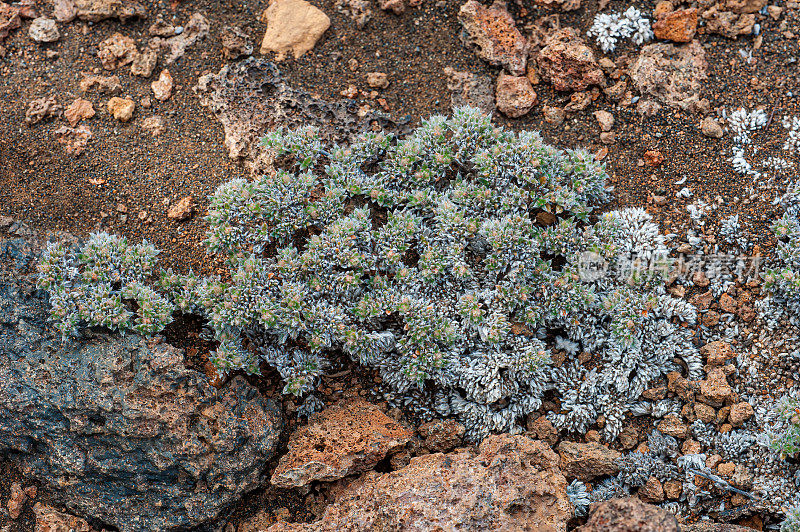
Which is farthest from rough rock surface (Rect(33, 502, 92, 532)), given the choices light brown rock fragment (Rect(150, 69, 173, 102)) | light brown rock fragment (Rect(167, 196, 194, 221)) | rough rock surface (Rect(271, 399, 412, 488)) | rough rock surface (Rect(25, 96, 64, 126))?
light brown rock fragment (Rect(150, 69, 173, 102))

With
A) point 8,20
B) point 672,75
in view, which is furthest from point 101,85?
point 672,75

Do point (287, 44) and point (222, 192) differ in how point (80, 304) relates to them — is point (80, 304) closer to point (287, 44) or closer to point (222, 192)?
point (222, 192)

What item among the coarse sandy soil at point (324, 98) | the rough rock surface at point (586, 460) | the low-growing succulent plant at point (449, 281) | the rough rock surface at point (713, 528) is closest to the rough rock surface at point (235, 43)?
the coarse sandy soil at point (324, 98)

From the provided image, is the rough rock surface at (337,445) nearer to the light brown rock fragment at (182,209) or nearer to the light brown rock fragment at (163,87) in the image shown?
the light brown rock fragment at (182,209)

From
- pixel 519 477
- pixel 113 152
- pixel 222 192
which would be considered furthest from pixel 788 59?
pixel 113 152

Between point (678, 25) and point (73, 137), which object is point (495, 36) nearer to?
point (678, 25)
